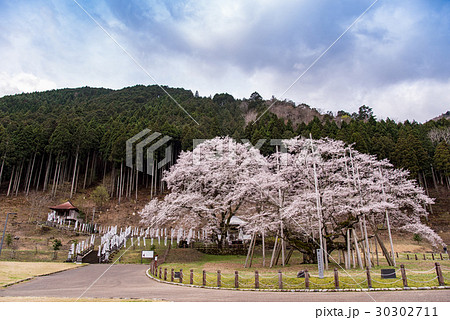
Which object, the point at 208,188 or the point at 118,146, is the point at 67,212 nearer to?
the point at 118,146

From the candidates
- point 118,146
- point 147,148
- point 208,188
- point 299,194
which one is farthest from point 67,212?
point 299,194

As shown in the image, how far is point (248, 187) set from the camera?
18516 mm

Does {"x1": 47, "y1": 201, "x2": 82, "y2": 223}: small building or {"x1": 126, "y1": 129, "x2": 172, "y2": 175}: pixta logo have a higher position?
{"x1": 126, "y1": 129, "x2": 172, "y2": 175}: pixta logo

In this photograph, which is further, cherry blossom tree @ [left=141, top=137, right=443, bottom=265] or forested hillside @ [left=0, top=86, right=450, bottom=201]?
forested hillside @ [left=0, top=86, right=450, bottom=201]

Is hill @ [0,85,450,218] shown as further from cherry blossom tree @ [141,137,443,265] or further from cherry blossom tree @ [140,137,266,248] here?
cherry blossom tree @ [141,137,443,265]

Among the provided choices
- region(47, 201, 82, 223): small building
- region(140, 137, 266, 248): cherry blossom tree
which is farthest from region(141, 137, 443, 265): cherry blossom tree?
region(47, 201, 82, 223): small building

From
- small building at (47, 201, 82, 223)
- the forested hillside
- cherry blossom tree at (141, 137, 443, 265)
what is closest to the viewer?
cherry blossom tree at (141, 137, 443, 265)

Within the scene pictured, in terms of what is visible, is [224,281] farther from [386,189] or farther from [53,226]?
[53,226]

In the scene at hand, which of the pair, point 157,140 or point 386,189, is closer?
point 386,189

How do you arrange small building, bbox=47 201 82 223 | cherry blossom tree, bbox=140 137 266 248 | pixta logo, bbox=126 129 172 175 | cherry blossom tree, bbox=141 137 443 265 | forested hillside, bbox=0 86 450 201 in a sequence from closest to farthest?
Result: cherry blossom tree, bbox=141 137 443 265, cherry blossom tree, bbox=140 137 266 248, small building, bbox=47 201 82 223, forested hillside, bbox=0 86 450 201, pixta logo, bbox=126 129 172 175

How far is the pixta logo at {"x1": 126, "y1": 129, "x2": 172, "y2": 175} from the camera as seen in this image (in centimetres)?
4297

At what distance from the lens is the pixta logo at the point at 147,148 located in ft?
141
